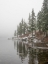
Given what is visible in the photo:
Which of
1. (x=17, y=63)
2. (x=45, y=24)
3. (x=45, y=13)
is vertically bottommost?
(x=17, y=63)

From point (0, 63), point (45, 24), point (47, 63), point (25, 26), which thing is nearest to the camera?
point (47, 63)

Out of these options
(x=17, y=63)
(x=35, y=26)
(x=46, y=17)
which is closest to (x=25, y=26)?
(x=35, y=26)

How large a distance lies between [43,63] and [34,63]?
1.08 meters

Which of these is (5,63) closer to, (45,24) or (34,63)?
(34,63)

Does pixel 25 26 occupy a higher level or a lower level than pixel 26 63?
higher

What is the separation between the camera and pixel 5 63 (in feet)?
60.8

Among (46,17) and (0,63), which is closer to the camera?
(0,63)

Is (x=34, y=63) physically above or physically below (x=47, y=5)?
below

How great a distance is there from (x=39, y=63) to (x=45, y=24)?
1155 inches

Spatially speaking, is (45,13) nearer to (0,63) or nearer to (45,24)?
(45,24)

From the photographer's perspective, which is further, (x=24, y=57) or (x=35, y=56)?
(x=35, y=56)

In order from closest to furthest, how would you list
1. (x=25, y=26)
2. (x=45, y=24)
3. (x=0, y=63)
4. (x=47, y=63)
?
1. (x=47, y=63)
2. (x=0, y=63)
3. (x=45, y=24)
4. (x=25, y=26)

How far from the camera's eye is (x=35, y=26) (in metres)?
74.9

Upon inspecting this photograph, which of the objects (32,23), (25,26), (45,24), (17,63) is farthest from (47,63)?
(25,26)
